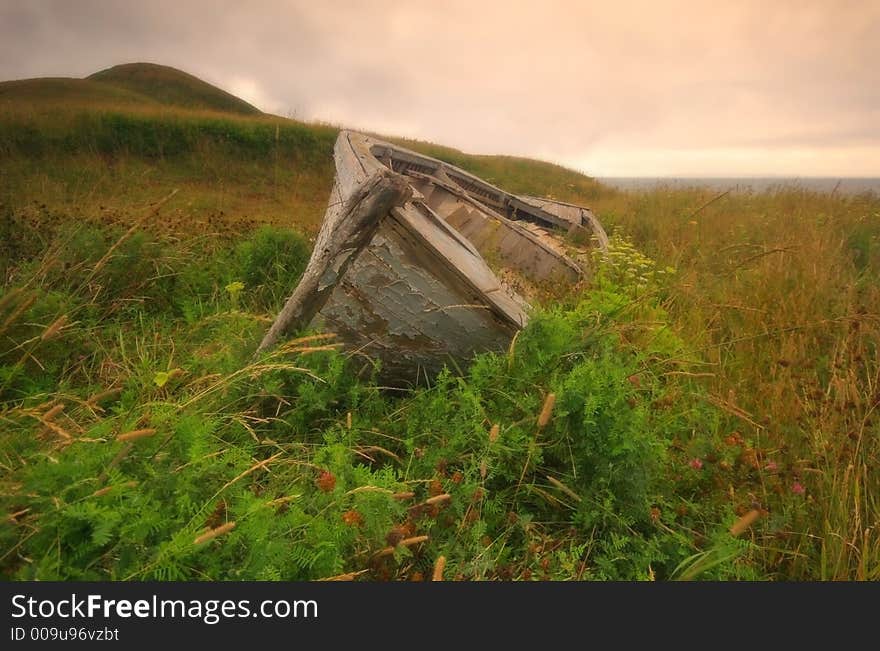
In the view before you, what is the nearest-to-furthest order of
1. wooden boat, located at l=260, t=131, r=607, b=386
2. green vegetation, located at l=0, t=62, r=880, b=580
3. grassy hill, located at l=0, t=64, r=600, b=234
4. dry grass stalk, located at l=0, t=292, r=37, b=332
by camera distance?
green vegetation, located at l=0, t=62, r=880, b=580 → dry grass stalk, located at l=0, t=292, r=37, b=332 → wooden boat, located at l=260, t=131, r=607, b=386 → grassy hill, located at l=0, t=64, r=600, b=234

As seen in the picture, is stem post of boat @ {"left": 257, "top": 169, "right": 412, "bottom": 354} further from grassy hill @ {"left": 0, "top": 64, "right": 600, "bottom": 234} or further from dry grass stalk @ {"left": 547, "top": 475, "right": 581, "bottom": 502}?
grassy hill @ {"left": 0, "top": 64, "right": 600, "bottom": 234}

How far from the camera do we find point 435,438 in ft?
7.47

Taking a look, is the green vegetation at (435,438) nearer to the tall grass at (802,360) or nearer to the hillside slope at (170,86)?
the tall grass at (802,360)

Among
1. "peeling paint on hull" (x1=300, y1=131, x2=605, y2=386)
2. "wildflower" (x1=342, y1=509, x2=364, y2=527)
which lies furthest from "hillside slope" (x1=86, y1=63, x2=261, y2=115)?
"wildflower" (x1=342, y1=509, x2=364, y2=527)

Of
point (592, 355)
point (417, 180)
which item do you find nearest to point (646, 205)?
point (417, 180)

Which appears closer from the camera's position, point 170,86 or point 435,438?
point 435,438

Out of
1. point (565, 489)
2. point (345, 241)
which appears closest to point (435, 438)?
point (565, 489)

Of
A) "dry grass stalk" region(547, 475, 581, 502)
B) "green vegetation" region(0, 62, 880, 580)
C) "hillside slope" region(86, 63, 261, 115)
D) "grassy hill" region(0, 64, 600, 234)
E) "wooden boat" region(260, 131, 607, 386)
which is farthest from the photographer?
"hillside slope" region(86, 63, 261, 115)

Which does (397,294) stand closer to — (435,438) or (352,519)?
(435,438)

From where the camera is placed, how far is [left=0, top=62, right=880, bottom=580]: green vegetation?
55.2 inches

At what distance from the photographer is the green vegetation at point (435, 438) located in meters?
1.40

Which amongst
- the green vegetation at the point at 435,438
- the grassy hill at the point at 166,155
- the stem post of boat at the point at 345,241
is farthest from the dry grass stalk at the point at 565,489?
the grassy hill at the point at 166,155

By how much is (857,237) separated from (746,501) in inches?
221

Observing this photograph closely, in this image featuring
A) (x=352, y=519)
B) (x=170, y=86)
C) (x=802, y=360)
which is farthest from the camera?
(x=170, y=86)
